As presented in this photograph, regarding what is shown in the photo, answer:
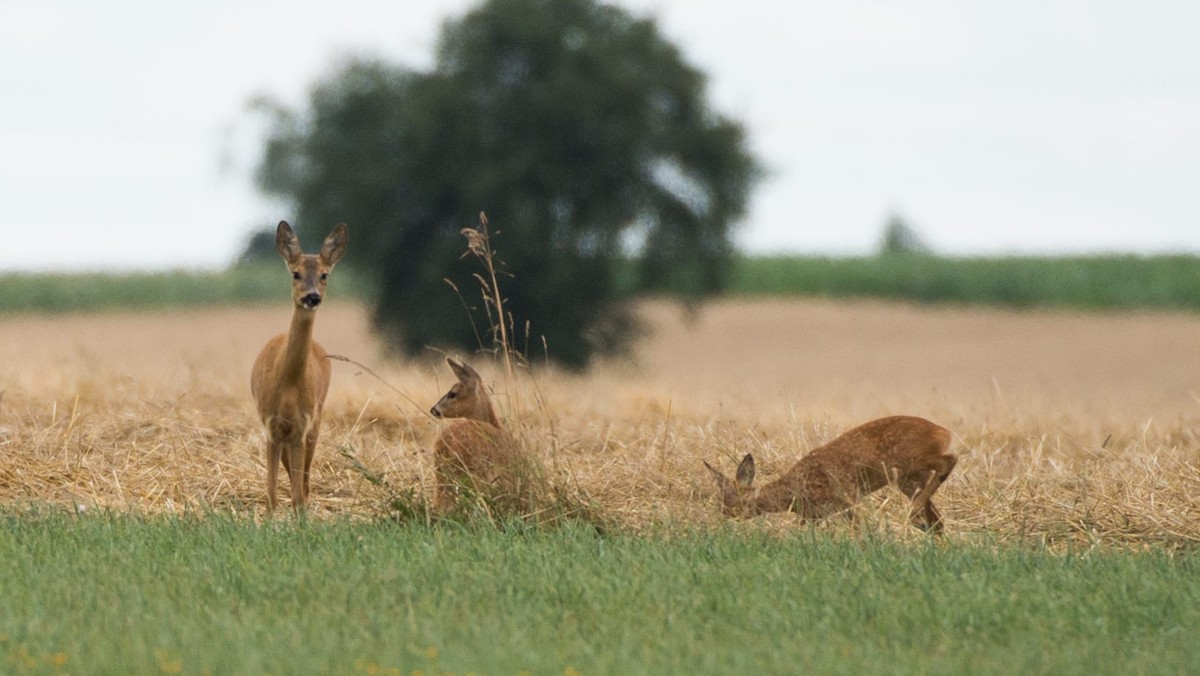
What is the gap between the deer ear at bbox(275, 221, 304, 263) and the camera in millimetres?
10328

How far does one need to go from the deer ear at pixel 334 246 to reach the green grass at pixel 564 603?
202 cm

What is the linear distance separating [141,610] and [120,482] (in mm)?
4413

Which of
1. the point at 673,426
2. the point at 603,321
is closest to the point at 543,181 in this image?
the point at 603,321

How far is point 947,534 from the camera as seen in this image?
941 cm

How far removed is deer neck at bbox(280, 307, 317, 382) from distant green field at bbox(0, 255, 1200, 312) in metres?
34.1

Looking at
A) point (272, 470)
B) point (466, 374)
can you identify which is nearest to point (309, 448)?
point (272, 470)

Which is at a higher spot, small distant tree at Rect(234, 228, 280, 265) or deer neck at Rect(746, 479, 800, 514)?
small distant tree at Rect(234, 228, 280, 265)

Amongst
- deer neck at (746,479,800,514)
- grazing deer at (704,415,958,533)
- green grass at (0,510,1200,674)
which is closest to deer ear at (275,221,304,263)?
green grass at (0,510,1200,674)

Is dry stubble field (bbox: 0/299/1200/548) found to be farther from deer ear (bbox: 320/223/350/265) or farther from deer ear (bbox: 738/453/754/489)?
deer ear (bbox: 320/223/350/265)

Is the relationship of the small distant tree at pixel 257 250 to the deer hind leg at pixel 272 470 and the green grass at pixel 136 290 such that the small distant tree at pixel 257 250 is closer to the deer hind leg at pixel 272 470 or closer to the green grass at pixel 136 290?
the green grass at pixel 136 290

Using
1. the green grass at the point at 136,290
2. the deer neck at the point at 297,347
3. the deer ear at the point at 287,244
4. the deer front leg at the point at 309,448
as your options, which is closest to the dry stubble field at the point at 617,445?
the deer front leg at the point at 309,448

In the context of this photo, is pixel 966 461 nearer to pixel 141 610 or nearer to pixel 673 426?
pixel 673 426

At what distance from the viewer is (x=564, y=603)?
7164 mm

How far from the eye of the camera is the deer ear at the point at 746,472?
969 cm
